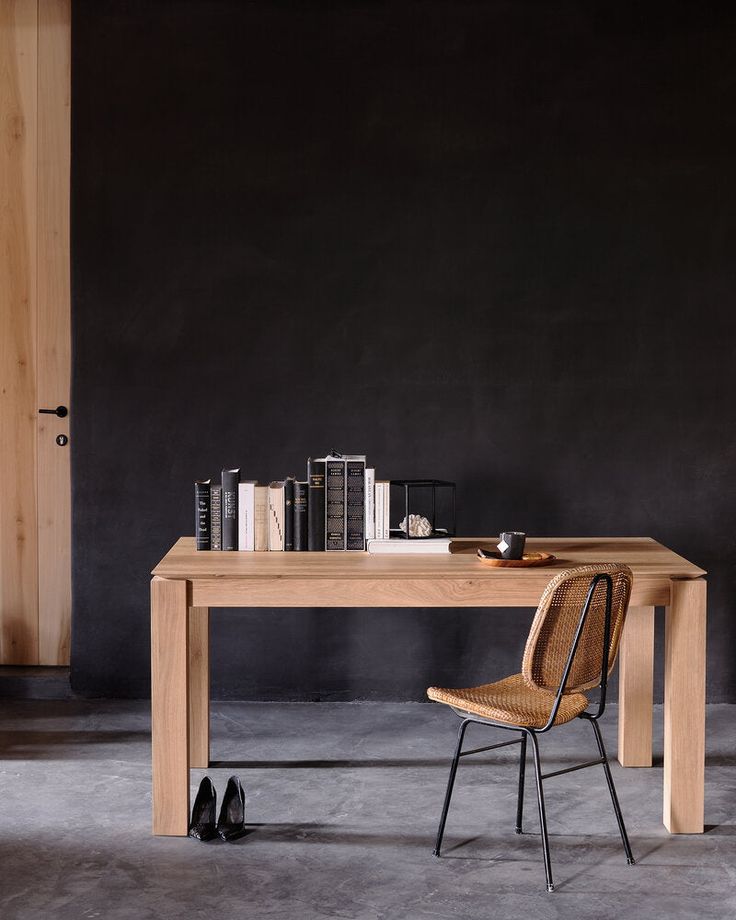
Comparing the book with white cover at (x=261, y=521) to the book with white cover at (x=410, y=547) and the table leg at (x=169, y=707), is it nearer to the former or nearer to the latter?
the book with white cover at (x=410, y=547)

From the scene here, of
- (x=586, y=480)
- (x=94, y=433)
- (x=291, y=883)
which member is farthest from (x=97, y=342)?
(x=291, y=883)

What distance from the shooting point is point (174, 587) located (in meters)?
3.02

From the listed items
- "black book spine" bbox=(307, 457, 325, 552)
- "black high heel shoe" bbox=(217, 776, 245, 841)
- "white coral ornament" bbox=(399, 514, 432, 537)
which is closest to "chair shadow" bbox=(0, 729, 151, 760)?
"black high heel shoe" bbox=(217, 776, 245, 841)

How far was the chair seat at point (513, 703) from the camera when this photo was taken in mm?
2762

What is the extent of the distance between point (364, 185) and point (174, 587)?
7.02ft

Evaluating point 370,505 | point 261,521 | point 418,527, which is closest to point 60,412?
point 261,521

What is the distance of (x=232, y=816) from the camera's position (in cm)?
303

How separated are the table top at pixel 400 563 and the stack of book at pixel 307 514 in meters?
0.06

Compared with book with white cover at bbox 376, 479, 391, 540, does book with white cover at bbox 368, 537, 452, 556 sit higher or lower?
lower

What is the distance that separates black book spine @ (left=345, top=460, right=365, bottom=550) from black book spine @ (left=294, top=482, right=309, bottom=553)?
140 millimetres

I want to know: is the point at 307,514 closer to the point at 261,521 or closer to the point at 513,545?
the point at 261,521

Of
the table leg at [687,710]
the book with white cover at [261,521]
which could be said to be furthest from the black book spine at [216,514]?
the table leg at [687,710]

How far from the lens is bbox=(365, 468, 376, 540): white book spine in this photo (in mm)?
3525

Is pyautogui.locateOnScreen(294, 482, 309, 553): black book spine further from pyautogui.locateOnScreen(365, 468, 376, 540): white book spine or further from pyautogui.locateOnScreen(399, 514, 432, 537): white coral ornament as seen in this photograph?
pyautogui.locateOnScreen(399, 514, 432, 537): white coral ornament
